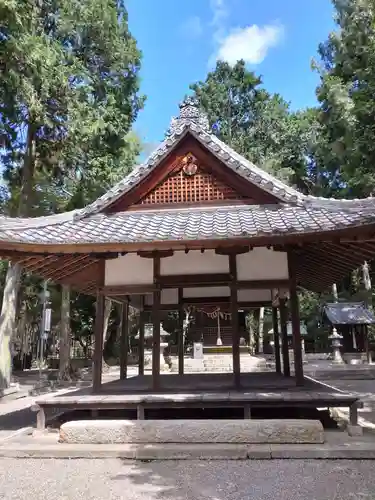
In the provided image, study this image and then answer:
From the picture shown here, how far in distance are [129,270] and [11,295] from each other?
25.7ft

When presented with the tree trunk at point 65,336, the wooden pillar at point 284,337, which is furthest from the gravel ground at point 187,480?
the tree trunk at point 65,336

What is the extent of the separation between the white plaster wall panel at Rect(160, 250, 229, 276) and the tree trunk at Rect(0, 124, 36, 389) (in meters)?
8.20

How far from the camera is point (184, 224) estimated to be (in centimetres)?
758

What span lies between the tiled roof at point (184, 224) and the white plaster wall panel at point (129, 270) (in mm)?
649

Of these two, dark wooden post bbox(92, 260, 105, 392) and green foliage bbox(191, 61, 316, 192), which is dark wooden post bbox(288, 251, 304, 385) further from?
green foliage bbox(191, 61, 316, 192)

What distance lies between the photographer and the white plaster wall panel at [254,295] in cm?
1173

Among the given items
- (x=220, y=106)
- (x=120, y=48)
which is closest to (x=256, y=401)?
(x=120, y=48)

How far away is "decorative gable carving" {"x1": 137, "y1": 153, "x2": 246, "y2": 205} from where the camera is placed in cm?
880

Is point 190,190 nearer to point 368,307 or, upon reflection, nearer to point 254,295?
point 254,295

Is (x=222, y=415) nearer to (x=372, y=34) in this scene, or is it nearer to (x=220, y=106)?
(x=372, y=34)

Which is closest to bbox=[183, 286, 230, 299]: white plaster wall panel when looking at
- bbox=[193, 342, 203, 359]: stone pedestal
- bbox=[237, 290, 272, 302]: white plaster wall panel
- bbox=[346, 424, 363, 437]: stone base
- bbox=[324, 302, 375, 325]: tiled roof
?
bbox=[237, 290, 272, 302]: white plaster wall panel

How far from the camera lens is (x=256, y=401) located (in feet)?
→ 21.7

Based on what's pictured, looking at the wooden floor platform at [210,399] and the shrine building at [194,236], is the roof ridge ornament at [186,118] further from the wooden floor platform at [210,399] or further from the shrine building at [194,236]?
the wooden floor platform at [210,399]

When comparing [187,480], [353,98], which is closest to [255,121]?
[353,98]
